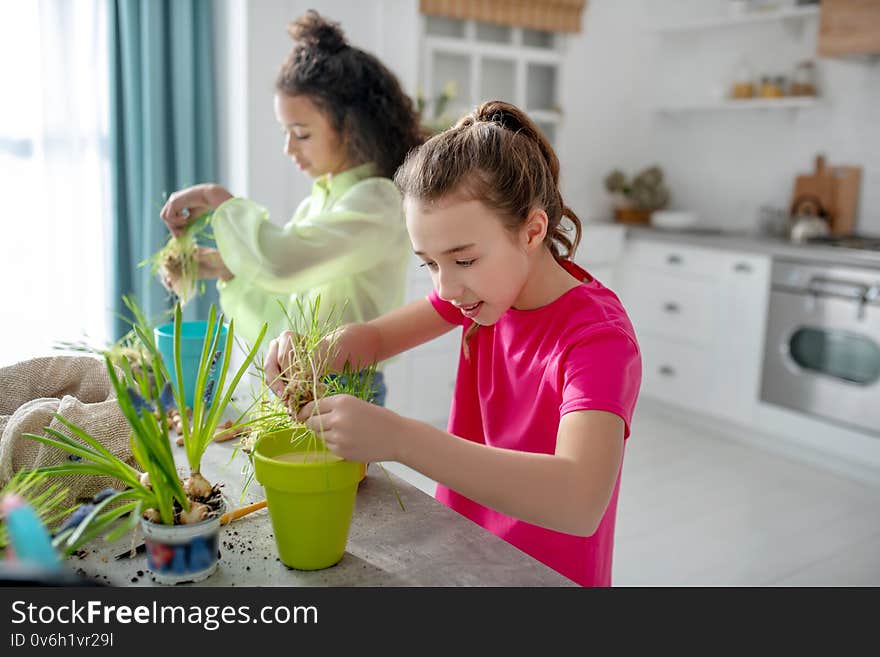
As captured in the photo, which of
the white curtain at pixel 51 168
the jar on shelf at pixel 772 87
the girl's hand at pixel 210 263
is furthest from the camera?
the jar on shelf at pixel 772 87

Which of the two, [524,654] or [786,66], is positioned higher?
[786,66]

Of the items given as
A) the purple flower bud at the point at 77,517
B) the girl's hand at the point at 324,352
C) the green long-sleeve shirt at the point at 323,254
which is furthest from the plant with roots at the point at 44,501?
the green long-sleeve shirt at the point at 323,254

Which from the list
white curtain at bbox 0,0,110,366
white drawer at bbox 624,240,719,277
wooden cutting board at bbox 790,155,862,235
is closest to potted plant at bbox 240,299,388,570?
white curtain at bbox 0,0,110,366

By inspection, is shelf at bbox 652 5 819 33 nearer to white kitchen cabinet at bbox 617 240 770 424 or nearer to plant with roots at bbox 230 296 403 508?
white kitchen cabinet at bbox 617 240 770 424

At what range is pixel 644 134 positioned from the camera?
5125mm

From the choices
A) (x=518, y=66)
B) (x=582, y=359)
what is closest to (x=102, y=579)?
(x=582, y=359)

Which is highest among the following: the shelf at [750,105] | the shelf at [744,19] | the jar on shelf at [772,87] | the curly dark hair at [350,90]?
the shelf at [744,19]

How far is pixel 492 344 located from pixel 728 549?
A: 195cm

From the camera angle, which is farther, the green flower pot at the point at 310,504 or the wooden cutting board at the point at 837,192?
the wooden cutting board at the point at 837,192

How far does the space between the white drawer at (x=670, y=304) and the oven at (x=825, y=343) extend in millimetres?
382

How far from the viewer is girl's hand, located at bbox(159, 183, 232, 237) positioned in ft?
5.28

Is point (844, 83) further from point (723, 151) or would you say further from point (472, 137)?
point (472, 137)

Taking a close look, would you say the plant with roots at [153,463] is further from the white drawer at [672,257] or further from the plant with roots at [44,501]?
the white drawer at [672,257]

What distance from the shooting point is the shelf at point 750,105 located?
163 inches
